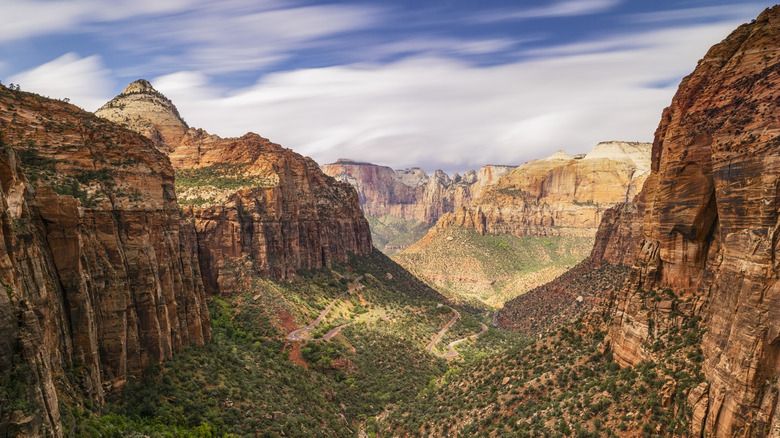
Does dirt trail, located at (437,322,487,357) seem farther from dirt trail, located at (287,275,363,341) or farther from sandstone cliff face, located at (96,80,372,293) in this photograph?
sandstone cliff face, located at (96,80,372,293)

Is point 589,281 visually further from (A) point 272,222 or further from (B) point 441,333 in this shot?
(A) point 272,222

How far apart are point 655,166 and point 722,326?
1975cm

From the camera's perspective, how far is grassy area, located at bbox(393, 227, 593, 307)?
542 ft

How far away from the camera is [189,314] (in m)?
51.5

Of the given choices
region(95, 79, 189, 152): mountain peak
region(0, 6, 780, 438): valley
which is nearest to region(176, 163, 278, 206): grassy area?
region(0, 6, 780, 438): valley

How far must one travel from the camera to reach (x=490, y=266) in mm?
184125

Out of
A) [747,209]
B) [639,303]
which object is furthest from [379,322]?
[747,209]

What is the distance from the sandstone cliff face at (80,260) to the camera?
73.0 feet

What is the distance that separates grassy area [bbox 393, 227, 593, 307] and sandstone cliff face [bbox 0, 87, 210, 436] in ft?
397

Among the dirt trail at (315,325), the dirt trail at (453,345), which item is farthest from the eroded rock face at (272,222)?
the dirt trail at (453,345)

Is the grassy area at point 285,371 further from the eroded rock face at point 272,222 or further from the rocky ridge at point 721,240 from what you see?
the rocky ridge at point 721,240

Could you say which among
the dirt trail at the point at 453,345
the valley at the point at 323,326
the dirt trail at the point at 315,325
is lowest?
the dirt trail at the point at 453,345

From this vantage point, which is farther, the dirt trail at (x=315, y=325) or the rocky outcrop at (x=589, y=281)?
the rocky outcrop at (x=589, y=281)

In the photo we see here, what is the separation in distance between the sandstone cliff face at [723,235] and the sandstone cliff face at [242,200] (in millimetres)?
63047
